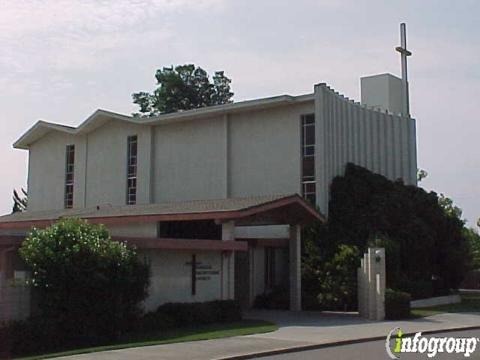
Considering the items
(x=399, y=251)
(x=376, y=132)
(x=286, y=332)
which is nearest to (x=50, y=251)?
(x=286, y=332)

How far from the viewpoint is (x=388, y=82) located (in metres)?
41.3

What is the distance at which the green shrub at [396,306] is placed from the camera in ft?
87.6

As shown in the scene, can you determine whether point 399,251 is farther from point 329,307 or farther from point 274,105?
point 274,105

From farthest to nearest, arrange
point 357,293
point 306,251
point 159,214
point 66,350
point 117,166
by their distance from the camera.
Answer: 1. point 117,166
2. point 306,251
3. point 357,293
4. point 159,214
5. point 66,350

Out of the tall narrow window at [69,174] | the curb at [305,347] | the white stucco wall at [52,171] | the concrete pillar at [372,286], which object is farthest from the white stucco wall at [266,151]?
the curb at [305,347]

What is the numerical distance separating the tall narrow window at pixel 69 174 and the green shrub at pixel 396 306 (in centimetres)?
2510

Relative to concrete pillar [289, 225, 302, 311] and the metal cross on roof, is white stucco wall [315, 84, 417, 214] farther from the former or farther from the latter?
concrete pillar [289, 225, 302, 311]

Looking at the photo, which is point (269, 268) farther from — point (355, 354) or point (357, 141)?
point (355, 354)

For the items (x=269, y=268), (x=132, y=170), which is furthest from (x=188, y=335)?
(x=132, y=170)

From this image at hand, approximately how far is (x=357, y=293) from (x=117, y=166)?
19449 millimetres

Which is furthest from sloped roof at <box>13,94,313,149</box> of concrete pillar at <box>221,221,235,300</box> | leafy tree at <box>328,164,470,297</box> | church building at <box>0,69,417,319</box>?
concrete pillar at <box>221,221,235,300</box>

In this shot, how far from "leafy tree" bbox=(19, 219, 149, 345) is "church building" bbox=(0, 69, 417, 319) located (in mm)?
2215

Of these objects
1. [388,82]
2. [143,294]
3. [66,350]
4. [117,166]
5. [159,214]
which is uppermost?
[388,82]

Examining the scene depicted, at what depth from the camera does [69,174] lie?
155 feet
